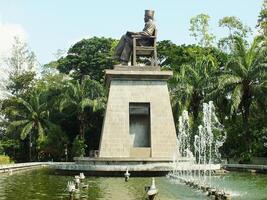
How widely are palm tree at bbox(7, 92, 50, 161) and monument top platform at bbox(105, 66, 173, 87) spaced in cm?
1808

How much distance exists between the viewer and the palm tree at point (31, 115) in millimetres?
39594

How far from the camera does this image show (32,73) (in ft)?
142

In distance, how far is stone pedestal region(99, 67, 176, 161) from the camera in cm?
2216

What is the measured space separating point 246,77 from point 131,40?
26.0 feet

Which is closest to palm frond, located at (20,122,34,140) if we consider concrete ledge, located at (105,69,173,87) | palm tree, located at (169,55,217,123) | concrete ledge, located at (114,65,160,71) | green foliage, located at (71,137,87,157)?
green foliage, located at (71,137,87,157)

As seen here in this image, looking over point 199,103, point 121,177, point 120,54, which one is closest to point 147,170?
point 121,177

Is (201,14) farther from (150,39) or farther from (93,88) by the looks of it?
(150,39)

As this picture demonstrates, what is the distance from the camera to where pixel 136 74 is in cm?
2259

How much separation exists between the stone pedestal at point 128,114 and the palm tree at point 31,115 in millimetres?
17909

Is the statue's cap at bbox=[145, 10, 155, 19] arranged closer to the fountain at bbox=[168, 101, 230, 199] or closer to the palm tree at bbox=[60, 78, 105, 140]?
the fountain at bbox=[168, 101, 230, 199]

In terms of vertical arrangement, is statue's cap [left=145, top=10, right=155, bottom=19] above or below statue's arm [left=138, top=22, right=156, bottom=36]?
above

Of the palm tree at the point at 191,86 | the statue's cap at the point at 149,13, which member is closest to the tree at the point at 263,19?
the palm tree at the point at 191,86

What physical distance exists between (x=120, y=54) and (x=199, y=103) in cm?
1108

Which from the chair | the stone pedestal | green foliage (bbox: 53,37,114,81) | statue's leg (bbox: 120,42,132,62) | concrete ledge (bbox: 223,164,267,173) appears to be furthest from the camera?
green foliage (bbox: 53,37,114,81)
